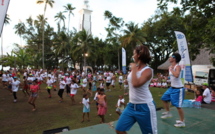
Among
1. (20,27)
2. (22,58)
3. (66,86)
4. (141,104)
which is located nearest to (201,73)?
(66,86)

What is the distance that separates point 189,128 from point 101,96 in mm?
3407

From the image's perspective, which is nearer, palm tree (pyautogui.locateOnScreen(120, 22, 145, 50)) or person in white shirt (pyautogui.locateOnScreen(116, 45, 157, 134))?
person in white shirt (pyautogui.locateOnScreen(116, 45, 157, 134))

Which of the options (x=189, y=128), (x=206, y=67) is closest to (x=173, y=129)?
(x=189, y=128)

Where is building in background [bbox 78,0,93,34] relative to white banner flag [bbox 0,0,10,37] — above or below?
above

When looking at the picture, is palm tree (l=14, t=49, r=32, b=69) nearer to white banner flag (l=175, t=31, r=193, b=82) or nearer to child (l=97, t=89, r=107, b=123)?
child (l=97, t=89, r=107, b=123)

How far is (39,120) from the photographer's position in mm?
6309

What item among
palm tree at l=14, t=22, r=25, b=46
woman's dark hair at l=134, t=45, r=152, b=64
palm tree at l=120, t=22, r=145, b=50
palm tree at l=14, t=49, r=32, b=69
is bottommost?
woman's dark hair at l=134, t=45, r=152, b=64

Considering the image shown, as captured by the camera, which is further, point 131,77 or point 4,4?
point 4,4

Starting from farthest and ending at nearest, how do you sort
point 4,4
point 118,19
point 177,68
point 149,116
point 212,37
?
point 118,19, point 212,37, point 177,68, point 4,4, point 149,116

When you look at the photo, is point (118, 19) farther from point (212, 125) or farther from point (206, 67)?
point (212, 125)

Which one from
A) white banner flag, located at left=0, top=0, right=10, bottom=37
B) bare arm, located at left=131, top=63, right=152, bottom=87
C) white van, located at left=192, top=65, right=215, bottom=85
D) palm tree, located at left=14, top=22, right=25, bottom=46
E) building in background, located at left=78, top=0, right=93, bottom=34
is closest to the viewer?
bare arm, located at left=131, top=63, right=152, bottom=87

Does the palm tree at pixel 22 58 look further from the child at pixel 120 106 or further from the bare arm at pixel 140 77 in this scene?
the bare arm at pixel 140 77

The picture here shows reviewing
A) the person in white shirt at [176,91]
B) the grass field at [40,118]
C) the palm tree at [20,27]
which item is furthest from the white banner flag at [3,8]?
the palm tree at [20,27]

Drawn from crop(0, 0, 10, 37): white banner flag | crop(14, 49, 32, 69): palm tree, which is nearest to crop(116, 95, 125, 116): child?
crop(0, 0, 10, 37): white banner flag
